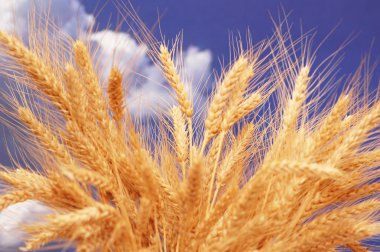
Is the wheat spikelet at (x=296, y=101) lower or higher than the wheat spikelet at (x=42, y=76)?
higher

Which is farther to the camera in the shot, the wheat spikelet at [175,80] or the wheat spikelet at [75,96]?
the wheat spikelet at [175,80]

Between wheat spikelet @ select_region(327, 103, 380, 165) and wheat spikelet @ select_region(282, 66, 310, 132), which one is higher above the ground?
wheat spikelet @ select_region(282, 66, 310, 132)

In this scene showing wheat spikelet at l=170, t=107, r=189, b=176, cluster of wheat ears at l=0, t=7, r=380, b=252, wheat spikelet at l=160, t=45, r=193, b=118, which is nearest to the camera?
cluster of wheat ears at l=0, t=7, r=380, b=252

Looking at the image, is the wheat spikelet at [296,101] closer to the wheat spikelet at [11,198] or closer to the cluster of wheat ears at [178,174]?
the cluster of wheat ears at [178,174]

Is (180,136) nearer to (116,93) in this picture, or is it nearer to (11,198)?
(116,93)

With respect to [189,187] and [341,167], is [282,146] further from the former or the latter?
[189,187]

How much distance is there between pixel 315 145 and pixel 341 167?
147mm

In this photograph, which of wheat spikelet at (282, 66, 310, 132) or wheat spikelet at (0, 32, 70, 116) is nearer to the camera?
wheat spikelet at (0, 32, 70, 116)

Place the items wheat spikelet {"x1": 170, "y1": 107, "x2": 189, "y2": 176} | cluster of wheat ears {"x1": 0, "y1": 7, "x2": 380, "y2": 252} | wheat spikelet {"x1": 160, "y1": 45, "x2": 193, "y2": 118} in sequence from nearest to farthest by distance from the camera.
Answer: cluster of wheat ears {"x1": 0, "y1": 7, "x2": 380, "y2": 252}, wheat spikelet {"x1": 170, "y1": 107, "x2": 189, "y2": 176}, wheat spikelet {"x1": 160, "y1": 45, "x2": 193, "y2": 118}

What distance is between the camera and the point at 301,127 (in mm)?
1545

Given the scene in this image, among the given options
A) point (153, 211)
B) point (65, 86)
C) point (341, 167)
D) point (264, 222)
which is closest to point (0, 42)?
point (65, 86)

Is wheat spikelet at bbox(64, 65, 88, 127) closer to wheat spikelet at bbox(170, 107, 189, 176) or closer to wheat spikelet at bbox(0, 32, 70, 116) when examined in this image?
wheat spikelet at bbox(0, 32, 70, 116)

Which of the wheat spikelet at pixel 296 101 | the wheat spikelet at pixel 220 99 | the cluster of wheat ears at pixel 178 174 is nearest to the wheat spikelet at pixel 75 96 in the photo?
the cluster of wheat ears at pixel 178 174

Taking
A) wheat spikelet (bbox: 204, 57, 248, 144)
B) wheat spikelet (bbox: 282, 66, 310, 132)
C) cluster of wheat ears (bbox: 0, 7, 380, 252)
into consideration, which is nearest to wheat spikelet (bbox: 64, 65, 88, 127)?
cluster of wheat ears (bbox: 0, 7, 380, 252)
